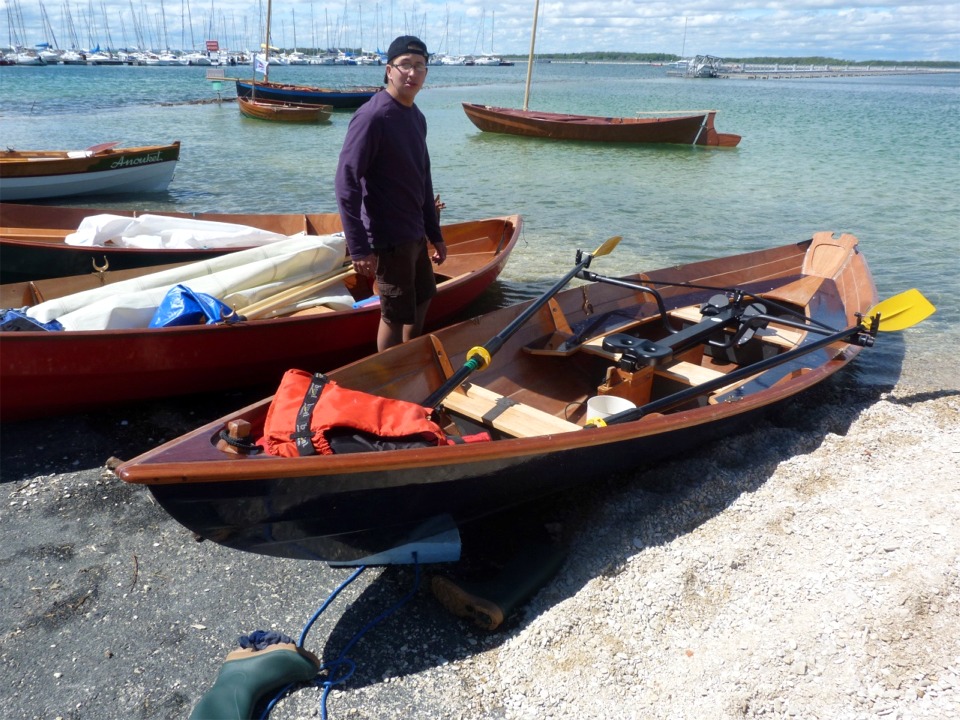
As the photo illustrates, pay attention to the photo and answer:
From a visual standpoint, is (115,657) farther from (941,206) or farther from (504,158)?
(504,158)

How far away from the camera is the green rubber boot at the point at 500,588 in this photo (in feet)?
11.3

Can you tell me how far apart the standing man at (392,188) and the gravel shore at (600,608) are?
187 centimetres

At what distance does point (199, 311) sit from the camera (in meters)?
5.32

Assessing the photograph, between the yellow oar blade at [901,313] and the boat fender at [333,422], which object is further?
the yellow oar blade at [901,313]

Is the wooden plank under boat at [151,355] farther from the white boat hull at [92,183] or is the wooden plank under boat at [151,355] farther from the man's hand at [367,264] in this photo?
the white boat hull at [92,183]

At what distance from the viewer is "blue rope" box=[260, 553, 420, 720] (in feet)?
10.2

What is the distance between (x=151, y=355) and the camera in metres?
5.07

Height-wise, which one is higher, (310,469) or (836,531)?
(310,469)

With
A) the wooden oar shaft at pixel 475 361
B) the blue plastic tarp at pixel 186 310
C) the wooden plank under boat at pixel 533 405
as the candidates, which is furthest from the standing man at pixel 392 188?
the blue plastic tarp at pixel 186 310

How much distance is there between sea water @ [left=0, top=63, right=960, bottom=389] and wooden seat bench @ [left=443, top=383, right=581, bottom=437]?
4346 mm

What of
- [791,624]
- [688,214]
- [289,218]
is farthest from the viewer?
[688,214]

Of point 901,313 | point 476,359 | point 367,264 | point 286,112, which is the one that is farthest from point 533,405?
point 286,112

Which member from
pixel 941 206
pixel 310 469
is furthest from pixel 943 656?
pixel 941 206

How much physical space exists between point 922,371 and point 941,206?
441 inches
